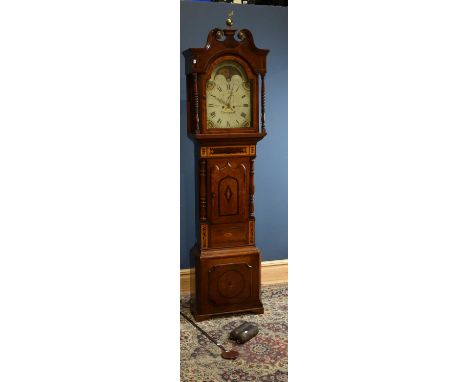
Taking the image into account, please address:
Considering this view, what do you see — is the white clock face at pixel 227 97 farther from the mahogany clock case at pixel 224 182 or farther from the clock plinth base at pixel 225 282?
the clock plinth base at pixel 225 282

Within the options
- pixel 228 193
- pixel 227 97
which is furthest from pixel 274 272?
pixel 227 97

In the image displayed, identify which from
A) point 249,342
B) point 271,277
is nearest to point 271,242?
point 271,277

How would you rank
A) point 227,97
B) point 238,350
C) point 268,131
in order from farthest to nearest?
point 268,131
point 227,97
point 238,350

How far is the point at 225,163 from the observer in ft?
9.51

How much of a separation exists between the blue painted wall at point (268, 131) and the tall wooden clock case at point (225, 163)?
0.20m

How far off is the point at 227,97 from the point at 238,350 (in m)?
1.30

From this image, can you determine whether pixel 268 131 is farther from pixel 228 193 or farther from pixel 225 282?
pixel 225 282

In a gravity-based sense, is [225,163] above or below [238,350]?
above

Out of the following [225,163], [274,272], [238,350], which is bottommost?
[238,350]

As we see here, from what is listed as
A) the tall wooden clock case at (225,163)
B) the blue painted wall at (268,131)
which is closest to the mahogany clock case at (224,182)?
the tall wooden clock case at (225,163)

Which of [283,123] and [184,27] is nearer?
[184,27]

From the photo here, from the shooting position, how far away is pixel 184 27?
3.04 metres

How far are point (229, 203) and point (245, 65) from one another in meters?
0.74

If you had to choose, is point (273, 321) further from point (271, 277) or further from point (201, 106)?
point (201, 106)
